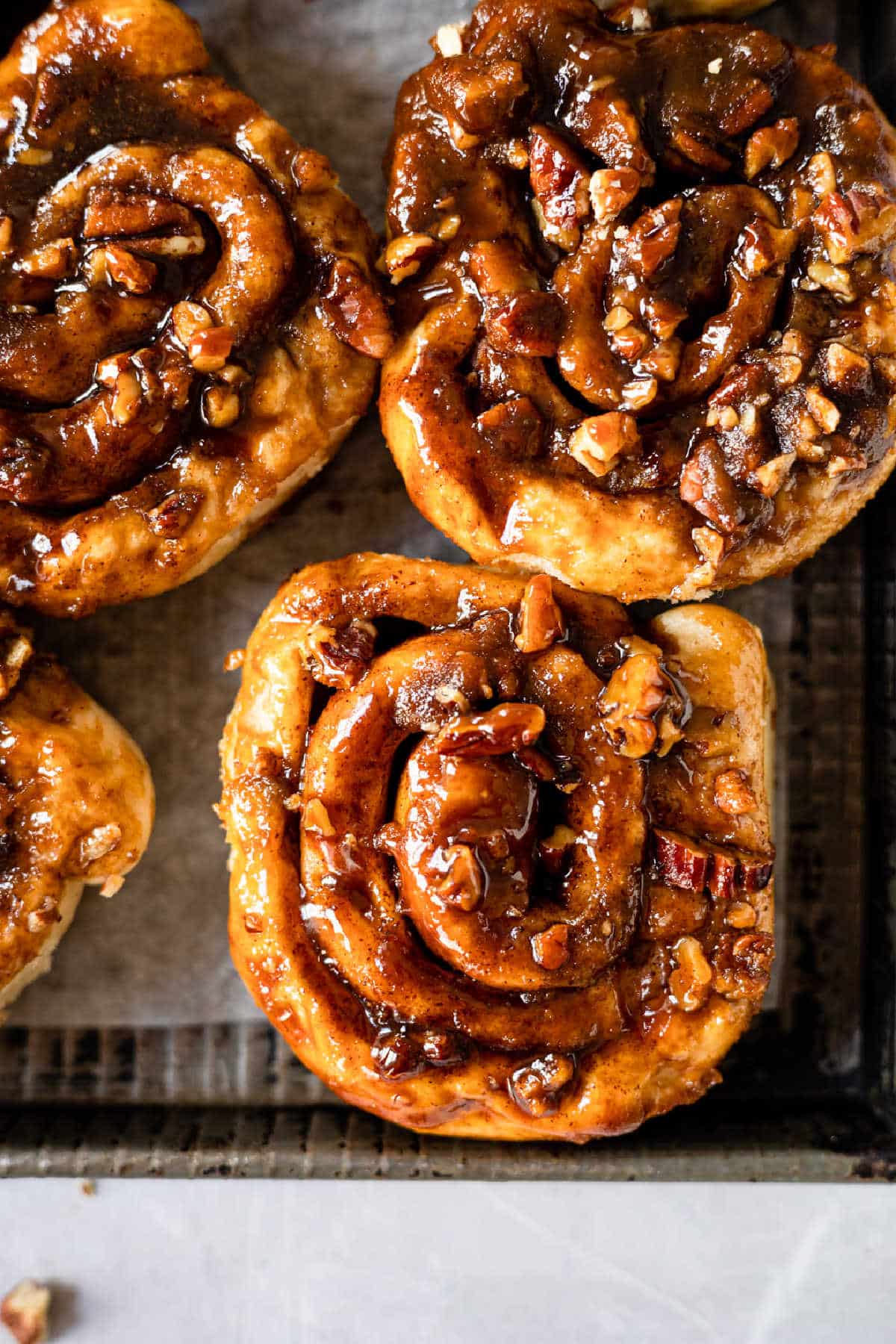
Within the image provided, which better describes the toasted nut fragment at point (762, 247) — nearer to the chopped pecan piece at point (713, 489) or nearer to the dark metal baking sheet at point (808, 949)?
the chopped pecan piece at point (713, 489)

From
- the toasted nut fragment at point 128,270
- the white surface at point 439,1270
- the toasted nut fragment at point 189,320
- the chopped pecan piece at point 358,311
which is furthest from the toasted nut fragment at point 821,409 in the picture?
the white surface at point 439,1270

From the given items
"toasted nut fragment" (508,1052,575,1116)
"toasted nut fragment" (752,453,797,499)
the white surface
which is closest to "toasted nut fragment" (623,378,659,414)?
"toasted nut fragment" (752,453,797,499)

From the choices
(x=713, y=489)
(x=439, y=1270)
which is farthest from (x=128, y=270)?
(x=439, y=1270)

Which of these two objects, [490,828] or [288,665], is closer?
[490,828]

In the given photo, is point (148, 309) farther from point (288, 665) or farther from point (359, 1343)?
point (359, 1343)

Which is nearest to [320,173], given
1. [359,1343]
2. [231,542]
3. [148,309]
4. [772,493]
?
[148,309]

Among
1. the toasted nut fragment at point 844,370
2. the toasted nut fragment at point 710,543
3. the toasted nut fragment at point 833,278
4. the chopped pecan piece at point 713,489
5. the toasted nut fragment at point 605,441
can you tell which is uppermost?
the toasted nut fragment at point 833,278
